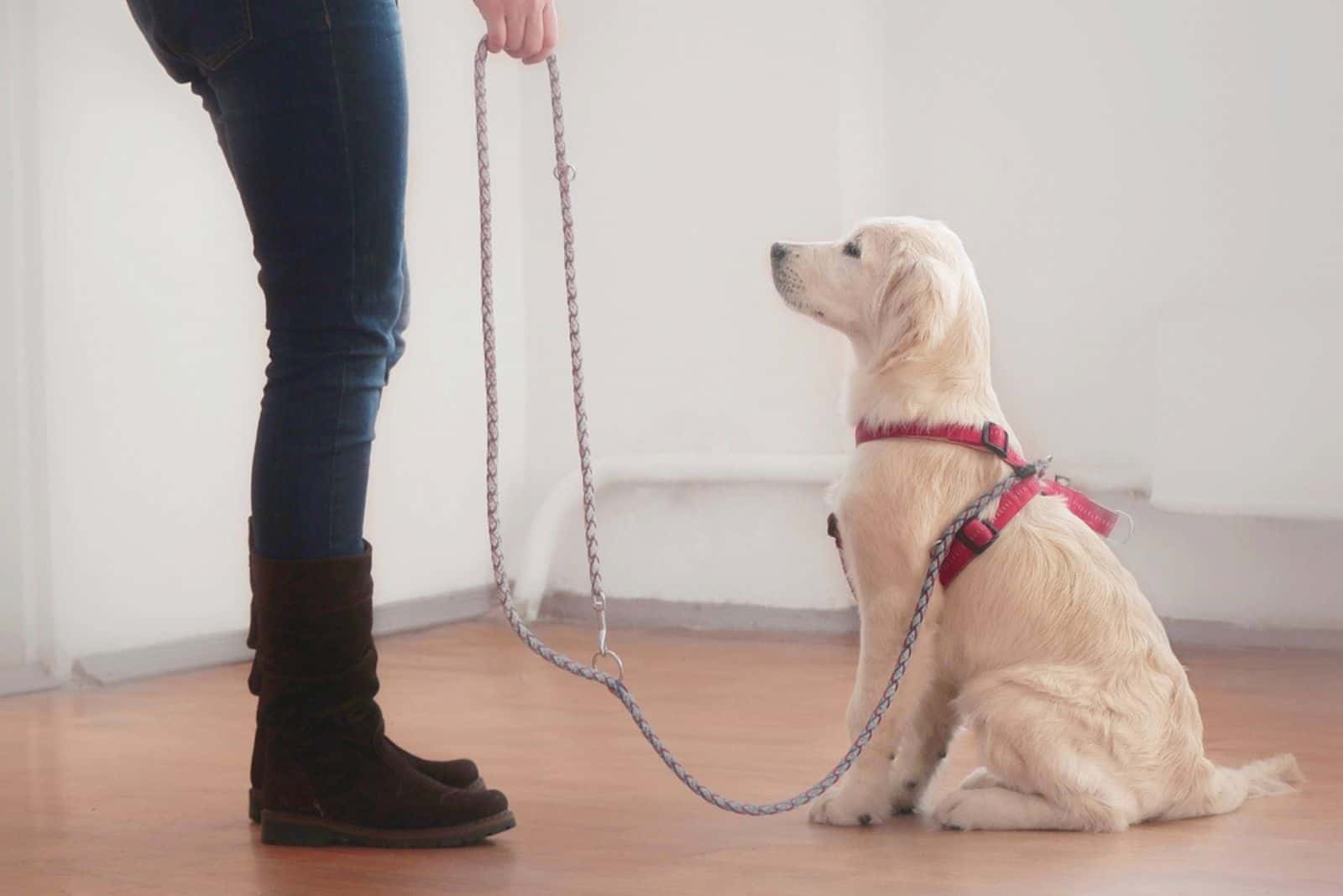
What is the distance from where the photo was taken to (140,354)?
3670mm

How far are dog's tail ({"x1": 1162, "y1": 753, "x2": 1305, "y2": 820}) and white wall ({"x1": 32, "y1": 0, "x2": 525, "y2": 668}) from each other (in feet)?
8.06

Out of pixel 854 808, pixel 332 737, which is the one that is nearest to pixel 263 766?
pixel 332 737

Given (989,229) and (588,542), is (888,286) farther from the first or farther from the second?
(989,229)

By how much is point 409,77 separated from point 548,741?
2.23 m

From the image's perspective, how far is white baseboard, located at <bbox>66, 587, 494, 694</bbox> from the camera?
354 cm

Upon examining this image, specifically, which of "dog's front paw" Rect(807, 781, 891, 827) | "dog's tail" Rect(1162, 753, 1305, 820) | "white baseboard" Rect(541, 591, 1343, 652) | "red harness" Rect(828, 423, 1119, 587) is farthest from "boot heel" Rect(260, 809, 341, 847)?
"white baseboard" Rect(541, 591, 1343, 652)

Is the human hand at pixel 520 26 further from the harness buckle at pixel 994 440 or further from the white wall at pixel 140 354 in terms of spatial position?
the white wall at pixel 140 354

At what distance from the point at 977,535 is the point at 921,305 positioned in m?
0.34

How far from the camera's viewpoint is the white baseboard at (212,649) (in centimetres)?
354

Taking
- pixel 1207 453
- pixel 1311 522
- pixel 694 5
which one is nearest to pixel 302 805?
pixel 1207 453

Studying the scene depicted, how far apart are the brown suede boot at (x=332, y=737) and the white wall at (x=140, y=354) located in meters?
1.78

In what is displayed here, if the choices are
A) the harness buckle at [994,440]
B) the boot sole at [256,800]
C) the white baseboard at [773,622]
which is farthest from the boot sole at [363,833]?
the white baseboard at [773,622]

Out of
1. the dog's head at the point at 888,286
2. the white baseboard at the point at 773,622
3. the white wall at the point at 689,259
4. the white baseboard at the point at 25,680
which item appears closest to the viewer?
the dog's head at the point at 888,286

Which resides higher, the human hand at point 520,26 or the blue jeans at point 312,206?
the human hand at point 520,26
